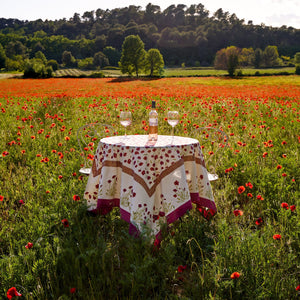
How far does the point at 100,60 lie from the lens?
9338 cm

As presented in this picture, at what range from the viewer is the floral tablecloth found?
3279mm

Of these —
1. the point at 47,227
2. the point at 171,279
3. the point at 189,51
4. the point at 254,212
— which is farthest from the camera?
the point at 189,51

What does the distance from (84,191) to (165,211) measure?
1.29 m

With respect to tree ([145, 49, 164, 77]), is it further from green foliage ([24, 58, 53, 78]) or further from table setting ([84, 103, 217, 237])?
table setting ([84, 103, 217, 237])

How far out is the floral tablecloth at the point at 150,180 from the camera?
3.28 meters

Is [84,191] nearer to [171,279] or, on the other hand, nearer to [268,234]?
[171,279]

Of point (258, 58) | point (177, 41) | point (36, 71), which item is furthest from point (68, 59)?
point (258, 58)

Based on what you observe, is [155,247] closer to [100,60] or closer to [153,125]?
[153,125]

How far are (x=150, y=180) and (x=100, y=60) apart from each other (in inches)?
3761

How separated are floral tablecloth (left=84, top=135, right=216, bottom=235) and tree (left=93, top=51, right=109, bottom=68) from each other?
9471 cm

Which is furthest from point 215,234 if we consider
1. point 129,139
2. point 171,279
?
point 129,139

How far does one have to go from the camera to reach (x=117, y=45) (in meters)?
120

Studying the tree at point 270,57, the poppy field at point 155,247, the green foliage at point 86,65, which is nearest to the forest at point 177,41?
the green foliage at point 86,65

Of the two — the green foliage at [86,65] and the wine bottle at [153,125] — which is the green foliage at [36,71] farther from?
the wine bottle at [153,125]
